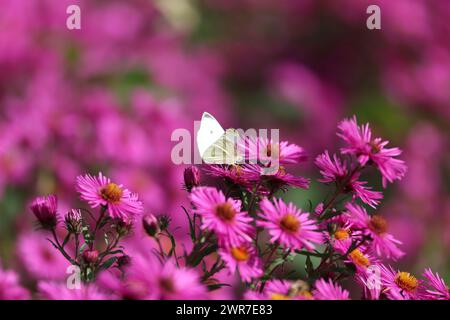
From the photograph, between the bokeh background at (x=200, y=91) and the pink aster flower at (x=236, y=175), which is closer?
the pink aster flower at (x=236, y=175)

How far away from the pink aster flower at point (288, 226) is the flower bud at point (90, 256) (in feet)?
0.47

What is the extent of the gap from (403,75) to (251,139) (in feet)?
5.23

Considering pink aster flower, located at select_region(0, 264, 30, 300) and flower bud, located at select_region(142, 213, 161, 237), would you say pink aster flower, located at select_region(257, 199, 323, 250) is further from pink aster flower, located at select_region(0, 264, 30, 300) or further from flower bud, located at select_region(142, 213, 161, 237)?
pink aster flower, located at select_region(0, 264, 30, 300)

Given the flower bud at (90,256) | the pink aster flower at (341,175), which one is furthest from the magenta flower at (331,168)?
the flower bud at (90,256)

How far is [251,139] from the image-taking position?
2.21 feet

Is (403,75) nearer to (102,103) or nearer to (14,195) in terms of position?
(102,103)

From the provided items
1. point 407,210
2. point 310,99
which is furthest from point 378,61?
point 407,210

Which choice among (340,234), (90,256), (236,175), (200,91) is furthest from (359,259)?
(200,91)

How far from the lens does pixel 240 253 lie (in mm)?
592

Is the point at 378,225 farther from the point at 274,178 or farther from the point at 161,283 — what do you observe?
the point at 161,283

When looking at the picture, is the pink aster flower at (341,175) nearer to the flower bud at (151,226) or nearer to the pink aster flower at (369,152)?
the pink aster flower at (369,152)

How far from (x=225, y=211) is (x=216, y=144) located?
0.36 feet

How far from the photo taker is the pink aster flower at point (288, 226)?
593 millimetres
